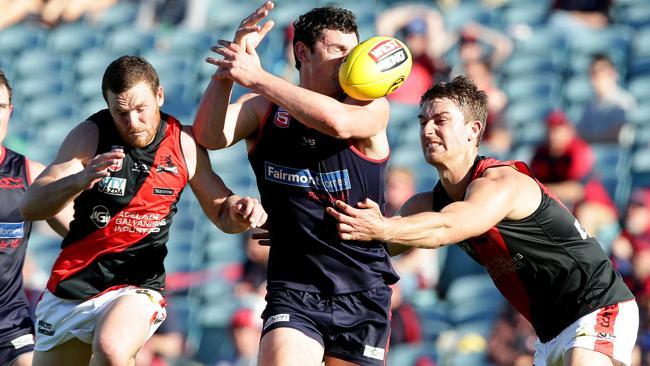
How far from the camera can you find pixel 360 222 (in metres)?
5.11

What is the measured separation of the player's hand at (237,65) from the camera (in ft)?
17.9

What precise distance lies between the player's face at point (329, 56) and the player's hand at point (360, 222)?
959 mm

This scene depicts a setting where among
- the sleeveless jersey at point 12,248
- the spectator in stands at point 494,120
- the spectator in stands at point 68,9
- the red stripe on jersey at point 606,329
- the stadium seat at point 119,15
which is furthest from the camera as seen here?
the spectator in stands at point 68,9

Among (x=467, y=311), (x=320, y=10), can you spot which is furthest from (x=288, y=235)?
(x=467, y=311)

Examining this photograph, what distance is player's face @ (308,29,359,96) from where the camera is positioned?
5.77 m

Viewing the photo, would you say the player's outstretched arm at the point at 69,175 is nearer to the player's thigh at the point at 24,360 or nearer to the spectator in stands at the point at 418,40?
the player's thigh at the point at 24,360

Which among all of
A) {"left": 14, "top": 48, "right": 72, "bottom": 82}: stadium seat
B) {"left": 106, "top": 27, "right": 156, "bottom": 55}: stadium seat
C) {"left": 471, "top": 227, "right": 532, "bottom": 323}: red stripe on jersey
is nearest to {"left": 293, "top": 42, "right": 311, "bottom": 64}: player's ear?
{"left": 471, "top": 227, "right": 532, "bottom": 323}: red stripe on jersey

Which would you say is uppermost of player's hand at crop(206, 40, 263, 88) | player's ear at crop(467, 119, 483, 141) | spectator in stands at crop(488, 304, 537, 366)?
player's hand at crop(206, 40, 263, 88)

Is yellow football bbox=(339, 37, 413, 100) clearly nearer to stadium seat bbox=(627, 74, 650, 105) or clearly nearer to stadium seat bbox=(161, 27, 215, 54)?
stadium seat bbox=(627, 74, 650, 105)

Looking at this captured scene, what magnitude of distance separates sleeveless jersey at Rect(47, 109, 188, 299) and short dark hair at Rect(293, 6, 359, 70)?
41.8 inches

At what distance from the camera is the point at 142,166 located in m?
6.07

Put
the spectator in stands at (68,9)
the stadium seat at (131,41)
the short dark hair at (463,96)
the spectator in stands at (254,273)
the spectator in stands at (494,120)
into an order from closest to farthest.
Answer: the short dark hair at (463,96), the spectator in stands at (254,273), the spectator in stands at (494,120), the stadium seat at (131,41), the spectator in stands at (68,9)

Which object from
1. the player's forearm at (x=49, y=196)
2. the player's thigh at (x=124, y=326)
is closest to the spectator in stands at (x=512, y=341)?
the player's thigh at (x=124, y=326)

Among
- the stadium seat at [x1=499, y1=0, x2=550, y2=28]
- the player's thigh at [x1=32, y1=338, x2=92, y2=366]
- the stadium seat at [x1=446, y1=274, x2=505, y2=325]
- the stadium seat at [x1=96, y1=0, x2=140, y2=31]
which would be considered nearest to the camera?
the player's thigh at [x1=32, y1=338, x2=92, y2=366]
